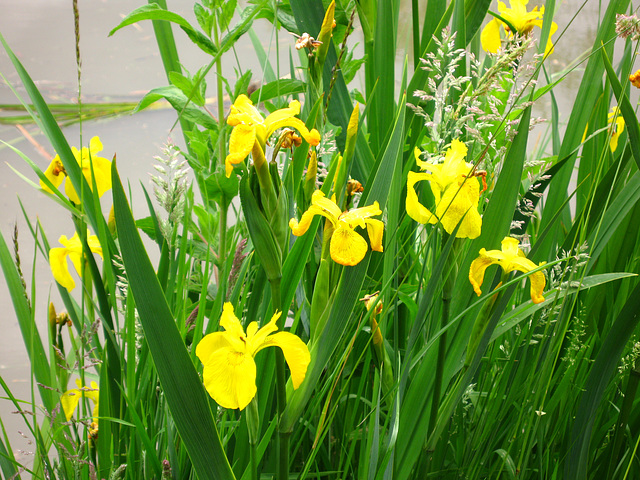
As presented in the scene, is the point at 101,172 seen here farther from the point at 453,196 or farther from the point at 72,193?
the point at 453,196

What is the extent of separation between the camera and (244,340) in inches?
8.7

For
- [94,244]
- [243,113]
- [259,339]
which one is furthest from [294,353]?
[94,244]

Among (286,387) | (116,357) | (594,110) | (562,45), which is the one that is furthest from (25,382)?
(562,45)

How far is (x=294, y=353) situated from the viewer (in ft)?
0.70

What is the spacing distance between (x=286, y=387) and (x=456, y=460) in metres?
0.17

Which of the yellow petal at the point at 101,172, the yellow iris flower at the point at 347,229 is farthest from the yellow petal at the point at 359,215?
the yellow petal at the point at 101,172

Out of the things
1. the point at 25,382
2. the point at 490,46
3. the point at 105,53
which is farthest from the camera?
the point at 105,53

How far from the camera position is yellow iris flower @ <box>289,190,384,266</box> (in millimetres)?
216

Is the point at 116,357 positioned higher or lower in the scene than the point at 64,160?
lower

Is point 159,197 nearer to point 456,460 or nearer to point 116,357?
point 116,357

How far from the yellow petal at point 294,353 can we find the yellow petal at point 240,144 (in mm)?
78

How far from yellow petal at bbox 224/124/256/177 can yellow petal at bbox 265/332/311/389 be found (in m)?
0.08

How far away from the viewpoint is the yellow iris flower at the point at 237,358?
0.20 meters

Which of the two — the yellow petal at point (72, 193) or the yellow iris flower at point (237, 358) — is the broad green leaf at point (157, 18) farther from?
the yellow iris flower at point (237, 358)
